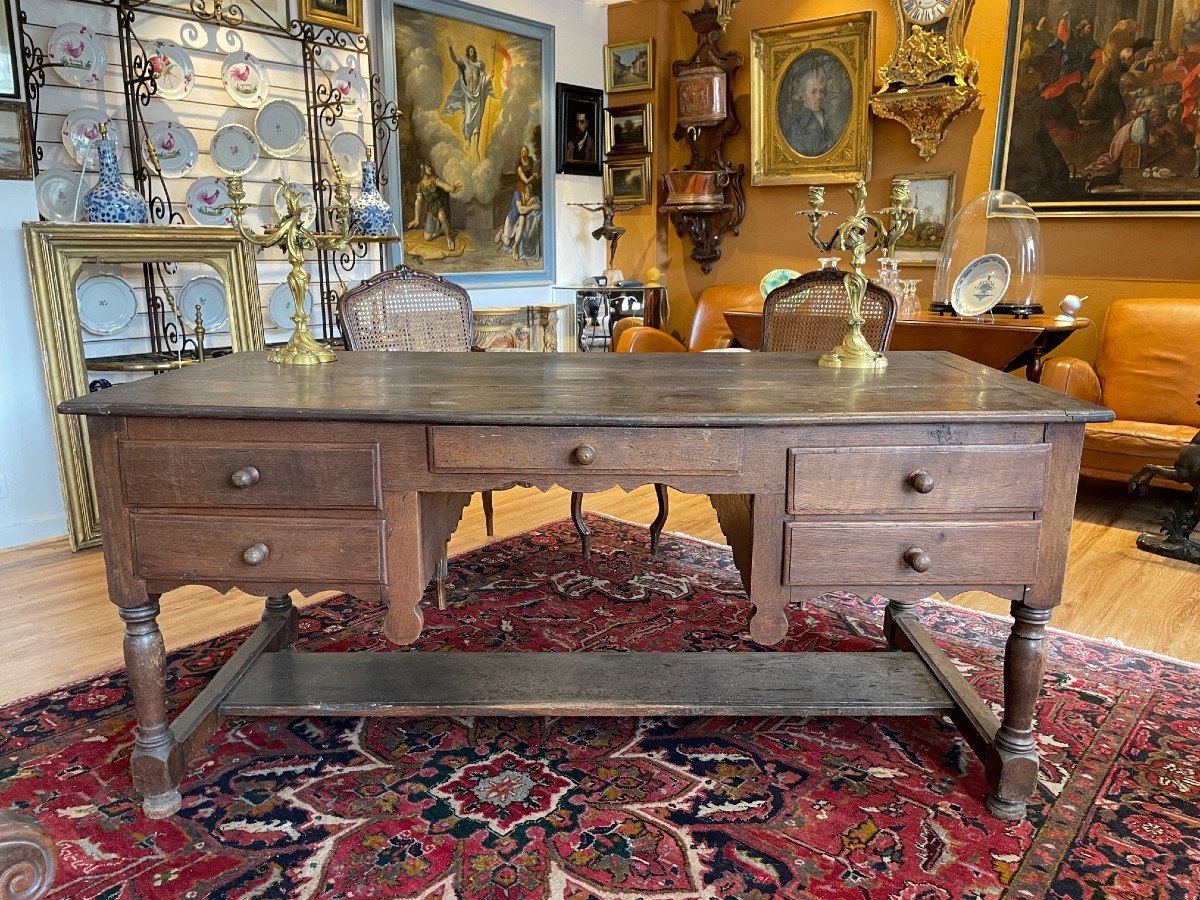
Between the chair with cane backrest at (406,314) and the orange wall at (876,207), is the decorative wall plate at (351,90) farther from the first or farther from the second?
the orange wall at (876,207)

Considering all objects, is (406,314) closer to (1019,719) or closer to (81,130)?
(81,130)

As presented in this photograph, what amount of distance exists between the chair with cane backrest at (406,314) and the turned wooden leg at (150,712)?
1200 millimetres

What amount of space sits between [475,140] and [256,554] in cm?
477

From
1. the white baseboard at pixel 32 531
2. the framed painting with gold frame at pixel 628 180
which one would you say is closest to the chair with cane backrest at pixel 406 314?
the white baseboard at pixel 32 531

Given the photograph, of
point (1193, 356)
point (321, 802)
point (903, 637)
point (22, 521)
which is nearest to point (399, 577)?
point (321, 802)

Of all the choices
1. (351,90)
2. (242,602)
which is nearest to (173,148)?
(351,90)

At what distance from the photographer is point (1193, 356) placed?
4480mm

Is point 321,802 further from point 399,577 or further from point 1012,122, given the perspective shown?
point 1012,122

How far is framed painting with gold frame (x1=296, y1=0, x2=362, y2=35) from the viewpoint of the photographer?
15.4 feet

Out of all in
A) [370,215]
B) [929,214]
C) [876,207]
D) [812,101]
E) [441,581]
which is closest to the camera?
[441,581]

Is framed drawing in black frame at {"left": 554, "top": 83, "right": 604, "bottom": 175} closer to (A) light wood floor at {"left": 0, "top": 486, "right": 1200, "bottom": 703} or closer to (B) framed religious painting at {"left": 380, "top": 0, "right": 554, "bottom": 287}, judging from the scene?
(B) framed religious painting at {"left": 380, "top": 0, "right": 554, "bottom": 287}

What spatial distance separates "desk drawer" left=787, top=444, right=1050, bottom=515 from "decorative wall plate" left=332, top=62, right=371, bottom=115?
13.9ft

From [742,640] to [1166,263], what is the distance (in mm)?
3744

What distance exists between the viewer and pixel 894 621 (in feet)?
8.93
